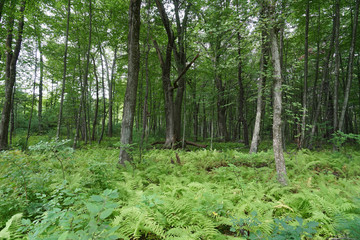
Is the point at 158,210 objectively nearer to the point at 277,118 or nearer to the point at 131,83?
the point at 277,118

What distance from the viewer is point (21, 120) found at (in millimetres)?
22141

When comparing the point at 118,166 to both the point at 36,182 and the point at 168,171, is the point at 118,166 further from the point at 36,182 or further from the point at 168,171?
the point at 36,182

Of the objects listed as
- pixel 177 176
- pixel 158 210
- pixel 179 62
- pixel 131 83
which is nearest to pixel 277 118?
pixel 177 176

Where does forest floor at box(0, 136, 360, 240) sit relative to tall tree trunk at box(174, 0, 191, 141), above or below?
below

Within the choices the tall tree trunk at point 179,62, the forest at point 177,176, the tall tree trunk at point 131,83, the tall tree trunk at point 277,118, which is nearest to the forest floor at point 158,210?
the forest at point 177,176

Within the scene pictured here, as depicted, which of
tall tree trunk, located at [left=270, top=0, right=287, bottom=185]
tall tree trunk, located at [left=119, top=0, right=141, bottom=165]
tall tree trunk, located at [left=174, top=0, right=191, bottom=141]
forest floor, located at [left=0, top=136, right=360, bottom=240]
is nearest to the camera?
forest floor, located at [left=0, top=136, right=360, bottom=240]

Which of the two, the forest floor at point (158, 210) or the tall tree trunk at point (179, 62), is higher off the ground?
the tall tree trunk at point (179, 62)

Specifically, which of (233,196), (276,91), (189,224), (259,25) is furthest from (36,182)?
(259,25)

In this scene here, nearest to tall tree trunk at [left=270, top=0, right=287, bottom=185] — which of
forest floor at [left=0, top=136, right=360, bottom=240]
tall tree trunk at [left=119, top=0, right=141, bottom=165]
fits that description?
forest floor at [left=0, top=136, right=360, bottom=240]

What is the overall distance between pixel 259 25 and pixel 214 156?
216 inches

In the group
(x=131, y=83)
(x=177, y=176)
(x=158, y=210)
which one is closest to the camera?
(x=158, y=210)

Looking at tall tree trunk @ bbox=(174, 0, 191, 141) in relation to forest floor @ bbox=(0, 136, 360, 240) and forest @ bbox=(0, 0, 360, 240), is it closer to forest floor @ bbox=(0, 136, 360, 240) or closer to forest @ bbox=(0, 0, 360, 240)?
forest @ bbox=(0, 0, 360, 240)

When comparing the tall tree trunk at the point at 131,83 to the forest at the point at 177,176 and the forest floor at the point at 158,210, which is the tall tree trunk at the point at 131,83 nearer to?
the forest at the point at 177,176

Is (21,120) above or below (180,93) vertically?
below
